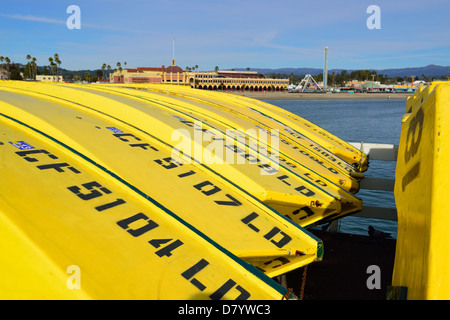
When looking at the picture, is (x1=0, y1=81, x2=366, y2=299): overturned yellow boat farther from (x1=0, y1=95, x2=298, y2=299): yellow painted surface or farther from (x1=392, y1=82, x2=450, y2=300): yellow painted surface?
(x1=392, y1=82, x2=450, y2=300): yellow painted surface

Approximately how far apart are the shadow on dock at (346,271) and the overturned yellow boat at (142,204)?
1.90 m

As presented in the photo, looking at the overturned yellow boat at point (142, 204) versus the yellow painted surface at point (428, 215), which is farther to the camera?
the overturned yellow boat at point (142, 204)

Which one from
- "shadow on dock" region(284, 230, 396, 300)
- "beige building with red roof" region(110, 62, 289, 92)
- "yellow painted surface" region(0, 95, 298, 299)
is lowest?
"shadow on dock" region(284, 230, 396, 300)

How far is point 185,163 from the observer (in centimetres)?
A: 620

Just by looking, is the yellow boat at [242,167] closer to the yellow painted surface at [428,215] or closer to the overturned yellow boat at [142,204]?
the overturned yellow boat at [142,204]

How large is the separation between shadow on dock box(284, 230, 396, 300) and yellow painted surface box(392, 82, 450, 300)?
4.43 metres

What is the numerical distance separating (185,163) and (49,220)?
122 inches

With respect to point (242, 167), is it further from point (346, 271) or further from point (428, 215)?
point (428, 215)

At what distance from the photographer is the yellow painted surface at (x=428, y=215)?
235cm

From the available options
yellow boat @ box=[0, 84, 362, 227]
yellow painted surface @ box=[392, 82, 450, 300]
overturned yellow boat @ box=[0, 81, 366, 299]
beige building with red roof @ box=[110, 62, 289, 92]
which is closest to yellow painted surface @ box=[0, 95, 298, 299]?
overturned yellow boat @ box=[0, 81, 366, 299]

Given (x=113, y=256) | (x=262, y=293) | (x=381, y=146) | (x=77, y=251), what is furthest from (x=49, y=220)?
(x=381, y=146)

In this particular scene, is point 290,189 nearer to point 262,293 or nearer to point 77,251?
point 262,293

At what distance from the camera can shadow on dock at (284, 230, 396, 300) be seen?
7621 millimetres

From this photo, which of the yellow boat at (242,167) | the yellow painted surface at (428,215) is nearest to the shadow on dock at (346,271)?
the yellow boat at (242,167)
